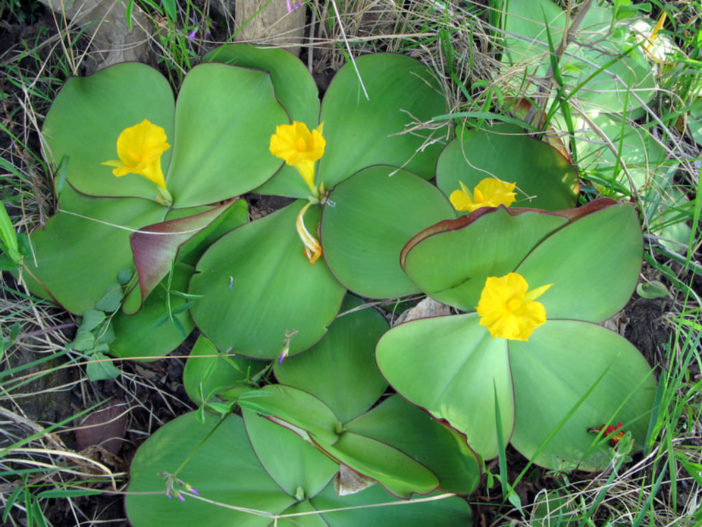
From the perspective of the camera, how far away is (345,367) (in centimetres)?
142

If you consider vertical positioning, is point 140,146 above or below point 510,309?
above

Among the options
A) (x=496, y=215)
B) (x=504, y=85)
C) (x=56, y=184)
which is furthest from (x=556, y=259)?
(x=56, y=184)

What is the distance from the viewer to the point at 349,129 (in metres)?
1.54

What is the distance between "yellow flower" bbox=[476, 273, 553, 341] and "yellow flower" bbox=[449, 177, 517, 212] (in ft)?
0.82

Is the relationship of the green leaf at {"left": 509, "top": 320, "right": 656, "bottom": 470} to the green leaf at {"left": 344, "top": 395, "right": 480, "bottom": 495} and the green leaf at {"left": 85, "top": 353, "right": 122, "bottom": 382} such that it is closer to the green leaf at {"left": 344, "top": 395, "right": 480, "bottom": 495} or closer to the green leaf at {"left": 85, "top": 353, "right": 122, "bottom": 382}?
the green leaf at {"left": 344, "top": 395, "right": 480, "bottom": 495}

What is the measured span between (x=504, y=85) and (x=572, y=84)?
274mm

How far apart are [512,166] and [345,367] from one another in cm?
72

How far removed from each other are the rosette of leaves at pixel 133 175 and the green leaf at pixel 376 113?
17 cm

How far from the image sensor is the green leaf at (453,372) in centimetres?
124

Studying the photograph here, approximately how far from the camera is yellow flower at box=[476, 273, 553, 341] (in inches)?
42.6

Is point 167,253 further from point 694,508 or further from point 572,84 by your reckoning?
point 694,508

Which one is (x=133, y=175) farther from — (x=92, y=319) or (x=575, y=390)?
(x=575, y=390)

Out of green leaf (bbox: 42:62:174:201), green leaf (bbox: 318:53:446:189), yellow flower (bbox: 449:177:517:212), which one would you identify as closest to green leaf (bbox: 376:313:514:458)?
yellow flower (bbox: 449:177:517:212)

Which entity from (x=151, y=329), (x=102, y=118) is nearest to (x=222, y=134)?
(x=102, y=118)
